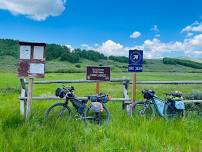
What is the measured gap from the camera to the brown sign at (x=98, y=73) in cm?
1129

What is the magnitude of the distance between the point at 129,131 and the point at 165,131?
0.93 metres

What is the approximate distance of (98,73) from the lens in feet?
37.1

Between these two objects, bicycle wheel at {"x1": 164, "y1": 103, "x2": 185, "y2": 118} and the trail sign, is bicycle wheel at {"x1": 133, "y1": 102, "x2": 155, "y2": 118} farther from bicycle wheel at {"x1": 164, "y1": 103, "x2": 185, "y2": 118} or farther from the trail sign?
the trail sign

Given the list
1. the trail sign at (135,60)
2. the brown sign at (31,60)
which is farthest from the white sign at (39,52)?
the trail sign at (135,60)

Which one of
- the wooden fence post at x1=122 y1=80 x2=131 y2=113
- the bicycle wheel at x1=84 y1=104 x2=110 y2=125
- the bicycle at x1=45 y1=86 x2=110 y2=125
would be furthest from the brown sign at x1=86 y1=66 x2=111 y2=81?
the bicycle wheel at x1=84 y1=104 x2=110 y2=125

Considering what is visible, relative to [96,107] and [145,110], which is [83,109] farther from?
[145,110]

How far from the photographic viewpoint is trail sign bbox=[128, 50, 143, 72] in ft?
37.4

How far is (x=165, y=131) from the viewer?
341 inches

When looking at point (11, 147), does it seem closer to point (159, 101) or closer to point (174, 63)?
point (159, 101)

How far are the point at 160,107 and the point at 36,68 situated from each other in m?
4.03

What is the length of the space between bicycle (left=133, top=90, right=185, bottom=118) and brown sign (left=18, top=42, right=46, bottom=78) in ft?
10.9

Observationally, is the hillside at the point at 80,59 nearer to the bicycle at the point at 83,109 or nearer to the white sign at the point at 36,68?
the bicycle at the point at 83,109

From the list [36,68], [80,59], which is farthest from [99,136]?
[80,59]

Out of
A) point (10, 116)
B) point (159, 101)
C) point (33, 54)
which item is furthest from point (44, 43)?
point (159, 101)
